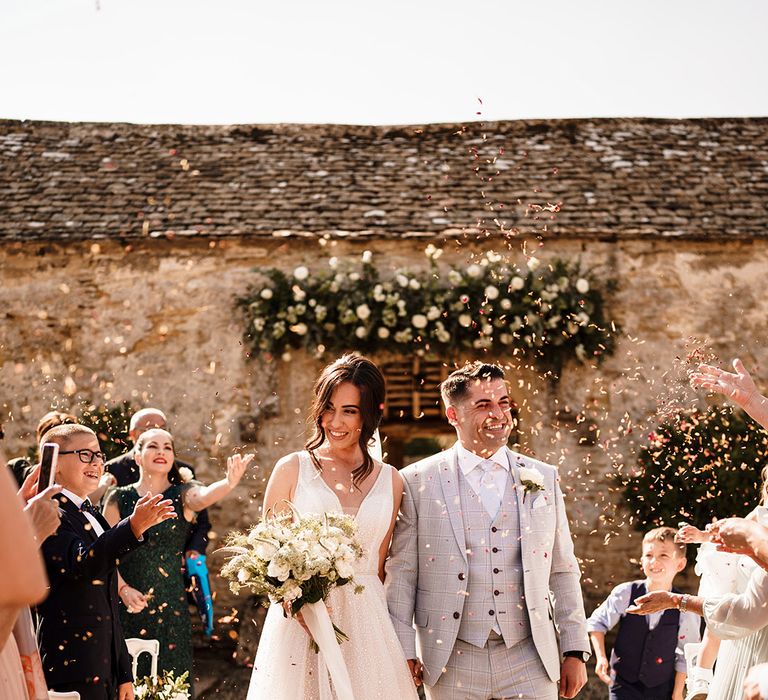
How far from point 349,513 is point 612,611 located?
2.42m

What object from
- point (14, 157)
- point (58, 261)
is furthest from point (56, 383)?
point (14, 157)

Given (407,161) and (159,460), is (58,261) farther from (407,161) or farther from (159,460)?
(159,460)

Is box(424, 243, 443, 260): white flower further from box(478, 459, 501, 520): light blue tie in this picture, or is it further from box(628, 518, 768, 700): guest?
box(628, 518, 768, 700): guest

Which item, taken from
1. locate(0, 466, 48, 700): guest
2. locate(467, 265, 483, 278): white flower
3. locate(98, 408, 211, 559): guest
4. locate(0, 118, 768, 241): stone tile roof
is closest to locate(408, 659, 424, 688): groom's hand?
locate(98, 408, 211, 559): guest

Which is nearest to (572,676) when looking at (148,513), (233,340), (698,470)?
(148,513)

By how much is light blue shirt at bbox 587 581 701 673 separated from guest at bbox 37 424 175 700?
2.99 meters

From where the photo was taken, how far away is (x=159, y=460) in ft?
21.6

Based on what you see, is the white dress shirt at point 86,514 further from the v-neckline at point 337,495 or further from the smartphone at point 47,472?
the v-neckline at point 337,495

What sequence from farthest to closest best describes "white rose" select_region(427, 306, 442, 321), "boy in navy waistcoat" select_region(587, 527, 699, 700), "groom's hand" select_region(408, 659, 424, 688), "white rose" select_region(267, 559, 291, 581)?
"white rose" select_region(427, 306, 442, 321), "boy in navy waistcoat" select_region(587, 527, 699, 700), "groom's hand" select_region(408, 659, 424, 688), "white rose" select_region(267, 559, 291, 581)

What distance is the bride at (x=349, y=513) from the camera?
14.3 feet

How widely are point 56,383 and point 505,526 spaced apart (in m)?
8.08

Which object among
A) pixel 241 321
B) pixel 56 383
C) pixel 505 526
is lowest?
pixel 505 526

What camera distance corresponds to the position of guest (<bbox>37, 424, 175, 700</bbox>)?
447cm

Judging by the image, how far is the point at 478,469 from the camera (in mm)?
4723
